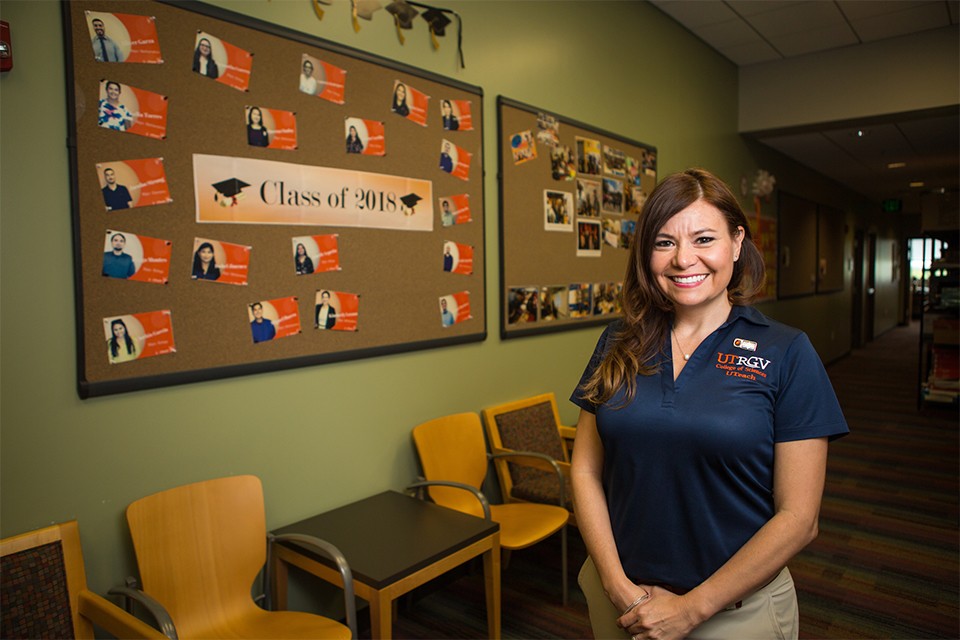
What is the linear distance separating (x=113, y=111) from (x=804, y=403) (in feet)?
6.37

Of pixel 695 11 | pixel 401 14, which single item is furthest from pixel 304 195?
pixel 695 11

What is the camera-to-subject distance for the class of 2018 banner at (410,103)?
8.93 ft

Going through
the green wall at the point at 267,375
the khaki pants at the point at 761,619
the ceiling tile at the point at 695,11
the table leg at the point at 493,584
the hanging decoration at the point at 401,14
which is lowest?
the table leg at the point at 493,584

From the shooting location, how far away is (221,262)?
7.11 feet

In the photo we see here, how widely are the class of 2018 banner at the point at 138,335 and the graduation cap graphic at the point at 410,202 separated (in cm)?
107

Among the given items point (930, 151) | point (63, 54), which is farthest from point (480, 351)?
point (930, 151)

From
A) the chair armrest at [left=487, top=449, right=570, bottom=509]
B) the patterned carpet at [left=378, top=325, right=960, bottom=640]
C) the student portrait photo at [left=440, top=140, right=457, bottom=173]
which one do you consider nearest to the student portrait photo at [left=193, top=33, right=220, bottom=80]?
the student portrait photo at [left=440, top=140, right=457, bottom=173]

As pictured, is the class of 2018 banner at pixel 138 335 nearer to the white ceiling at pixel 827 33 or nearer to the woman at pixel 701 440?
the woman at pixel 701 440

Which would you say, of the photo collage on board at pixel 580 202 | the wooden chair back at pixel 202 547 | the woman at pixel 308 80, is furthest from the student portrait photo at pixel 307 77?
the wooden chair back at pixel 202 547

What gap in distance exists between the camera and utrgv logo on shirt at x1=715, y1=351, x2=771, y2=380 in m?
1.23

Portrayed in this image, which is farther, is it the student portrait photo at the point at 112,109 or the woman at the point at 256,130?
the woman at the point at 256,130

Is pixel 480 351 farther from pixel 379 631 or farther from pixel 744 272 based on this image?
pixel 744 272

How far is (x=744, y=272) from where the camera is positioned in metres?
1.39

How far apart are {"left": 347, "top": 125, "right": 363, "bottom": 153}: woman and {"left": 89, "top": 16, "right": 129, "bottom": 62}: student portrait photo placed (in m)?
0.82
